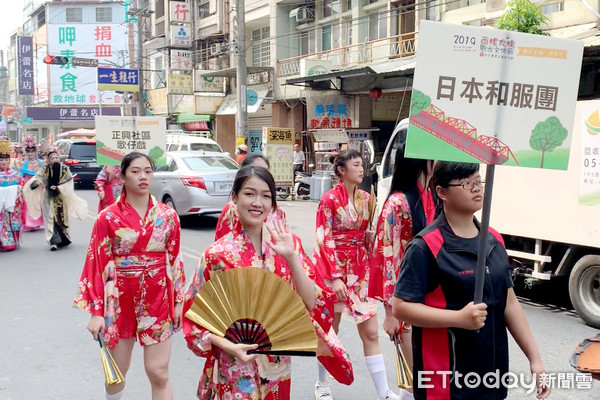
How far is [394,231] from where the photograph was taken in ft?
12.9

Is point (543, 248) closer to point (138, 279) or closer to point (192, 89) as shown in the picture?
point (138, 279)

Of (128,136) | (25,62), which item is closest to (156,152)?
(128,136)

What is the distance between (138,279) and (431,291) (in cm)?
204

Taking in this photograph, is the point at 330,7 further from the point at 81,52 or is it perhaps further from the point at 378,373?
the point at 81,52

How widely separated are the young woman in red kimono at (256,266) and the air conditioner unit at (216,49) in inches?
1002

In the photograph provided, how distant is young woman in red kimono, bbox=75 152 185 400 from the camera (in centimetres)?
391

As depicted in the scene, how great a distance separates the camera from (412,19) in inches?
753

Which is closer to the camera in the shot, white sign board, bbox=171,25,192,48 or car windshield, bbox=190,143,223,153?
car windshield, bbox=190,143,223,153

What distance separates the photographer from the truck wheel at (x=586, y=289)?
6625mm

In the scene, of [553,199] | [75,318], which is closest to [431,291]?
[553,199]

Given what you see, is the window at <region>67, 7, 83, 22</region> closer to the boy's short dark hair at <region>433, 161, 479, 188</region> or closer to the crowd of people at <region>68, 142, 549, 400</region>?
the crowd of people at <region>68, 142, 549, 400</region>

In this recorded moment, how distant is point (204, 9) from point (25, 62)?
26368 millimetres

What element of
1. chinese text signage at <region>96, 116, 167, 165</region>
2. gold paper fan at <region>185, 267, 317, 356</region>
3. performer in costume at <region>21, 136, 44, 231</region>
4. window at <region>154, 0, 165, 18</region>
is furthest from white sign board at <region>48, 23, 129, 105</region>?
gold paper fan at <region>185, 267, 317, 356</region>

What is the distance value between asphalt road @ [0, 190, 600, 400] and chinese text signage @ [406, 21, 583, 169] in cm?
163
